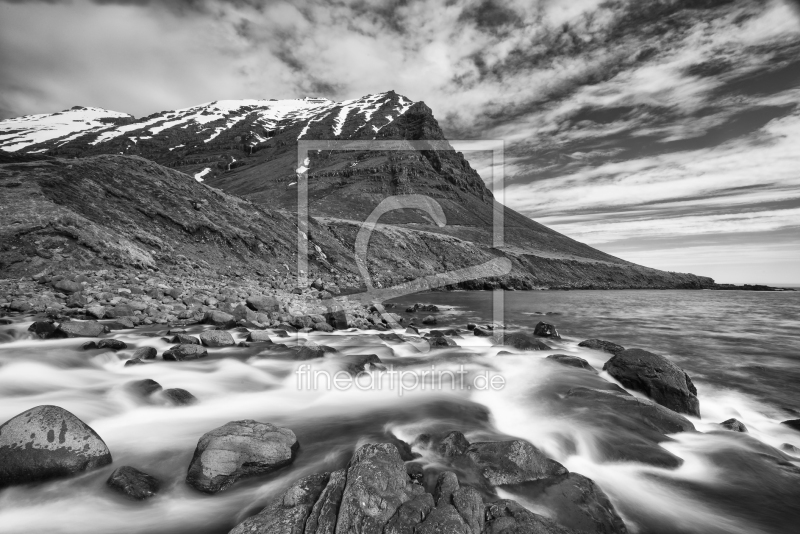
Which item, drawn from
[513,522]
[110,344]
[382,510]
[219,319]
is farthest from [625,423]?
[219,319]

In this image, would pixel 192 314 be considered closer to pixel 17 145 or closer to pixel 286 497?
pixel 286 497

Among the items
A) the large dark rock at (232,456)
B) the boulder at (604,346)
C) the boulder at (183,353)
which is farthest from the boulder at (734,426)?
the boulder at (183,353)

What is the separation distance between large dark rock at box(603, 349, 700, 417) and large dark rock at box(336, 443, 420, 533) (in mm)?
7731

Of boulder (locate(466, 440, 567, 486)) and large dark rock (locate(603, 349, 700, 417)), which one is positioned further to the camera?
large dark rock (locate(603, 349, 700, 417))

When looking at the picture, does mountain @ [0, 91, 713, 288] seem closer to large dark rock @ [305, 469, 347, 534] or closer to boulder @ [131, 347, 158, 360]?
boulder @ [131, 347, 158, 360]

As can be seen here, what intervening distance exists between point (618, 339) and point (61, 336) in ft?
81.4

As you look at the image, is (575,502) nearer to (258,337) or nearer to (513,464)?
(513,464)

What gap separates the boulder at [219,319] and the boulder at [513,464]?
1227cm

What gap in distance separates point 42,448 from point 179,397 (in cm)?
283

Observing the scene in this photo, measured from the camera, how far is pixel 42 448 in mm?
4422

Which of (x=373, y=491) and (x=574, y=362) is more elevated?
(x=373, y=491)

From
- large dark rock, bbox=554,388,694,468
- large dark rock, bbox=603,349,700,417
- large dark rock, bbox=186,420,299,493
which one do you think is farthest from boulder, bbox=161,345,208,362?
large dark rock, bbox=603,349,700,417

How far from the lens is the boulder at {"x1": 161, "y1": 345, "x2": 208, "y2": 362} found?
962 cm

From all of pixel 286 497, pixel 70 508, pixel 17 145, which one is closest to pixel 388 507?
pixel 286 497
